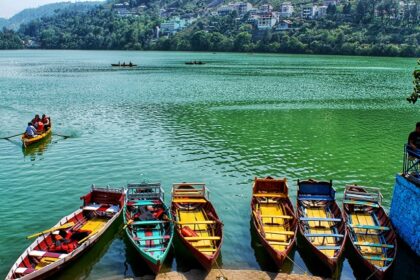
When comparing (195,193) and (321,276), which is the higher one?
(195,193)

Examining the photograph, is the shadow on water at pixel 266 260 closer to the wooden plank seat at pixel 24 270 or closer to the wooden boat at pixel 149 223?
the wooden boat at pixel 149 223

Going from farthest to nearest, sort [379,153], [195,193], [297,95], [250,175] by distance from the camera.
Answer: [297,95] → [379,153] → [250,175] → [195,193]

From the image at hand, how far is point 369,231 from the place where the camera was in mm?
20203

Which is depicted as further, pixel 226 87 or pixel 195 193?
pixel 226 87

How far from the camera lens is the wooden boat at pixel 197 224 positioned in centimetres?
1806

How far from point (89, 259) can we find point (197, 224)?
17.7 feet

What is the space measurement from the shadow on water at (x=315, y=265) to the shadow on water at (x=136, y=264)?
630cm

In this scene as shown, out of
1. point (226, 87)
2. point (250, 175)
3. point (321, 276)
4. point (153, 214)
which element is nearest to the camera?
point (321, 276)

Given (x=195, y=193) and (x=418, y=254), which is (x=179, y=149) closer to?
(x=195, y=193)

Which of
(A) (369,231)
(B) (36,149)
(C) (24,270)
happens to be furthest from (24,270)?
(B) (36,149)

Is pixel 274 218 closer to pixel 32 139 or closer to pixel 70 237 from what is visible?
pixel 70 237

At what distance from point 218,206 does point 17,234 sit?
11.2m

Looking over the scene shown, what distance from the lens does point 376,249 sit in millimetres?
18688

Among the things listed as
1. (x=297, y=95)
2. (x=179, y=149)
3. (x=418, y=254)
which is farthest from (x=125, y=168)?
(x=297, y=95)
